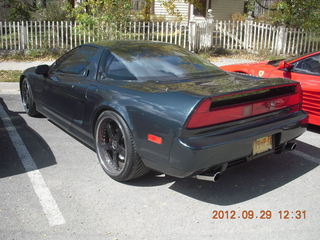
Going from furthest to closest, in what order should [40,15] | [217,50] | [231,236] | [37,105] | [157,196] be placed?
[40,15] < [217,50] < [37,105] < [157,196] < [231,236]

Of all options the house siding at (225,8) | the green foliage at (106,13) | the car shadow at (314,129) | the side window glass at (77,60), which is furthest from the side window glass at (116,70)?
the house siding at (225,8)

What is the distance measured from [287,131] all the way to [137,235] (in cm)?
187

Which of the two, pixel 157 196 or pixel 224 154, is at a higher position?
pixel 224 154

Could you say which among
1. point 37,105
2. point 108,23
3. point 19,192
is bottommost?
point 19,192

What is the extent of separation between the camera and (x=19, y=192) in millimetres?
3645

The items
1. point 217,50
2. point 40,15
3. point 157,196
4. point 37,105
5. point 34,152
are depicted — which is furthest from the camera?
point 40,15

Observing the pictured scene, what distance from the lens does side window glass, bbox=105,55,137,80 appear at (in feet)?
13.1

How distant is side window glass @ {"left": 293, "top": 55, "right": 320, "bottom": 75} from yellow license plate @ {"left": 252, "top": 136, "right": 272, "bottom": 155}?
94.0 inches

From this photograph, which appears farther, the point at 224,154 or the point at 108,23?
the point at 108,23

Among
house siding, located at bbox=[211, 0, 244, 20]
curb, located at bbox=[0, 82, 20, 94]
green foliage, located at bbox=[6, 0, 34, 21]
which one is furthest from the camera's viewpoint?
house siding, located at bbox=[211, 0, 244, 20]

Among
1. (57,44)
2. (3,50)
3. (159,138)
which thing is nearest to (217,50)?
(57,44)

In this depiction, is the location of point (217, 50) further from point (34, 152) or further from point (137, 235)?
point (137, 235)

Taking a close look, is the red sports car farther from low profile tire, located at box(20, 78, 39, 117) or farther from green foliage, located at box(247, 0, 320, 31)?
green foliage, located at box(247, 0, 320, 31)

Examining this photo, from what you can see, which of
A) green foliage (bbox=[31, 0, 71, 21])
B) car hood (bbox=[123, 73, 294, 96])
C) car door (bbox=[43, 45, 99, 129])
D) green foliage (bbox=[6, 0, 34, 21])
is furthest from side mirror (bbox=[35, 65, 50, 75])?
green foliage (bbox=[6, 0, 34, 21])
